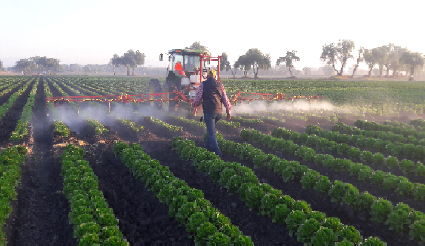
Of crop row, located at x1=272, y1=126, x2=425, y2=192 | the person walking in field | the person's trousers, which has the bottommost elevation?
crop row, located at x1=272, y1=126, x2=425, y2=192

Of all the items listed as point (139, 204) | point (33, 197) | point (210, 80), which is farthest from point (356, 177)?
point (33, 197)

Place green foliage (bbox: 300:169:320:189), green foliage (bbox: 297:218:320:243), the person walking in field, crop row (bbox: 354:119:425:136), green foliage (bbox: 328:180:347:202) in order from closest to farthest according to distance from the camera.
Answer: green foliage (bbox: 297:218:320:243) < green foliage (bbox: 328:180:347:202) < green foliage (bbox: 300:169:320:189) < the person walking in field < crop row (bbox: 354:119:425:136)

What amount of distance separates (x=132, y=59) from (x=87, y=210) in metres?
135

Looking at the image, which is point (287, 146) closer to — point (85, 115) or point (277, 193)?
point (277, 193)

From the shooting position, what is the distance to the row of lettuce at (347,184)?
5.52 meters

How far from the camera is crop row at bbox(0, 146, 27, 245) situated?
560 cm

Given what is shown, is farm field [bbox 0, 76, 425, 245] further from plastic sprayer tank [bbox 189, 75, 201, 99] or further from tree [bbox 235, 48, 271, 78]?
tree [bbox 235, 48, 271, 78]

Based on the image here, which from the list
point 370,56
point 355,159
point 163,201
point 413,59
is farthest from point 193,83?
point 370,56

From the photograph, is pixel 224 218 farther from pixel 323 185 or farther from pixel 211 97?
pixel 211 97

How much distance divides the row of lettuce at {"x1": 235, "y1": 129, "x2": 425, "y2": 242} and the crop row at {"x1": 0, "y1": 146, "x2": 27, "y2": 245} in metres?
6.05

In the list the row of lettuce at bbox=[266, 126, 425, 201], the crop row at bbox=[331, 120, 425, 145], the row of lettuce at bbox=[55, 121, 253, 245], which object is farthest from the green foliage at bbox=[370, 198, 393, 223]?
the crop row at bbox=[331, 120, 425, 145]

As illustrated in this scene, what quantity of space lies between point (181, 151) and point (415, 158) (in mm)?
7508

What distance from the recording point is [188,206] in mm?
5762

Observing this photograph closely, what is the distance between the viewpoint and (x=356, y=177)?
26.6 feet
